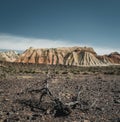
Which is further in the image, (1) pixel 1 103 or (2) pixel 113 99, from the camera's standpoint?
(2) pixel 113 99

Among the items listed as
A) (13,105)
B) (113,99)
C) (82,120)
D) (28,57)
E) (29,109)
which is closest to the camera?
(82,120)

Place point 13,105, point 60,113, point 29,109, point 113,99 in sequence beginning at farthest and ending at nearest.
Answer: point 113,99, point 13,105, point 29,109, point 60,113

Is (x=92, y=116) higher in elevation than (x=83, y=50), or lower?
lower

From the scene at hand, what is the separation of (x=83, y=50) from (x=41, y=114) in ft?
464

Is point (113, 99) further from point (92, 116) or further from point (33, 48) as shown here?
point (33, 48)

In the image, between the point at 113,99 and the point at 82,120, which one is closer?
A: the point at 82,120

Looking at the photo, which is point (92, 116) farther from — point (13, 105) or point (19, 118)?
point (13, 105)

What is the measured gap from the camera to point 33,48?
154 metres

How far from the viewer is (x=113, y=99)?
14.8 m

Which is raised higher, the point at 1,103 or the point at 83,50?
the point at 83,50

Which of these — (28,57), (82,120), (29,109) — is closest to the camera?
(82,120)

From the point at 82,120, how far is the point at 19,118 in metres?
2.69

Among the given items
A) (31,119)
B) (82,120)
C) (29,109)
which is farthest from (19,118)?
(82,120)

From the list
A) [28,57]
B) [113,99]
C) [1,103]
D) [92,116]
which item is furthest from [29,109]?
[28,57]
